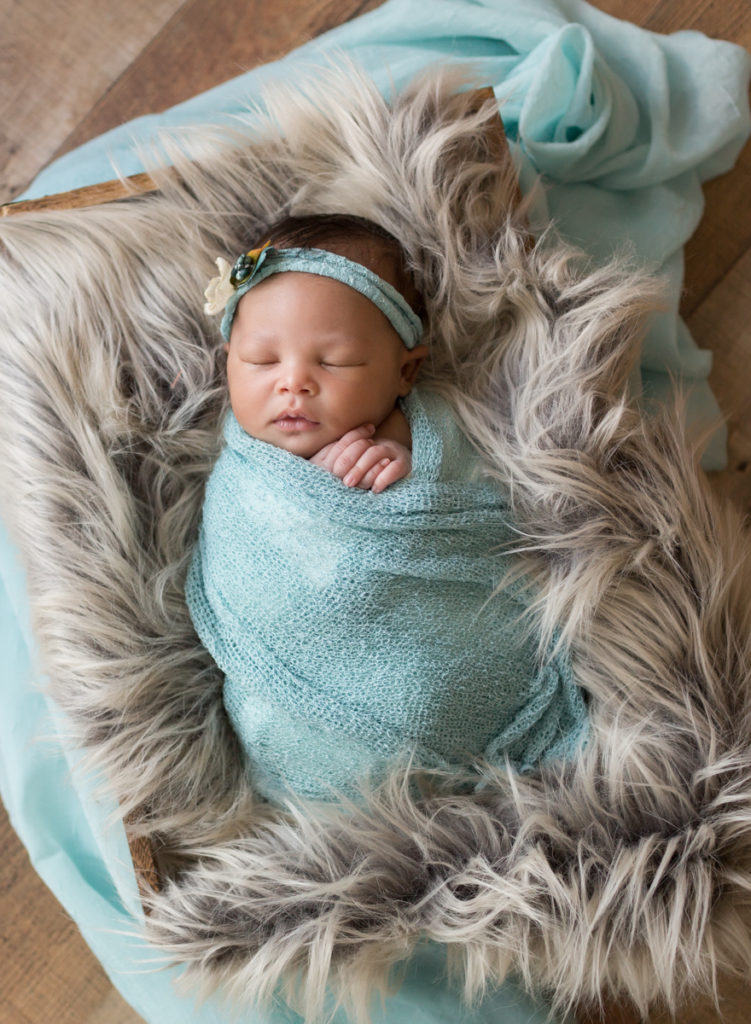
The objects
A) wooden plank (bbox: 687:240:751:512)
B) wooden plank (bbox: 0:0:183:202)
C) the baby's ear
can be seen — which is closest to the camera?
the baby's ear

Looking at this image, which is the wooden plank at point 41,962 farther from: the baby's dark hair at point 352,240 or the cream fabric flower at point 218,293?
the baby's dark hair at point 352,240

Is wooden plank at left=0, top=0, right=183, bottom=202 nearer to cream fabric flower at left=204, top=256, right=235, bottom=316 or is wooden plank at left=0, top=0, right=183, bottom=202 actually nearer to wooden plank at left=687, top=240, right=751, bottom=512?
cream fabric flower at left=204, top=256, right=235, bottom=316

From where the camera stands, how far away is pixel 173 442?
1063mm

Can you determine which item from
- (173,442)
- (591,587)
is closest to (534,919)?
(591,587)

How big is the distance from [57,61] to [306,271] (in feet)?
2.42

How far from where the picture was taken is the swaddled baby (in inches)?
37.2

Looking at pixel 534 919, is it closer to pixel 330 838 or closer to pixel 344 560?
pixel 330 838

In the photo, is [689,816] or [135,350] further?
[135,350]

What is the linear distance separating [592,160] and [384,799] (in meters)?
0.86

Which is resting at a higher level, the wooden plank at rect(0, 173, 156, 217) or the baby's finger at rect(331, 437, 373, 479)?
the wooden plank at rect(0, 173, 156, 217)

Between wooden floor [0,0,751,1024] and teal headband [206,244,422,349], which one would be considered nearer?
teal headband [206,244,422,349]

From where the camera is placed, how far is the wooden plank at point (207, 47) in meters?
1.32

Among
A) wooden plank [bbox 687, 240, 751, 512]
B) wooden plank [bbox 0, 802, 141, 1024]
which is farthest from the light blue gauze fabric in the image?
wooden plank [bbox 0, 802, 141, 1024]

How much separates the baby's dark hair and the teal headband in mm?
17
